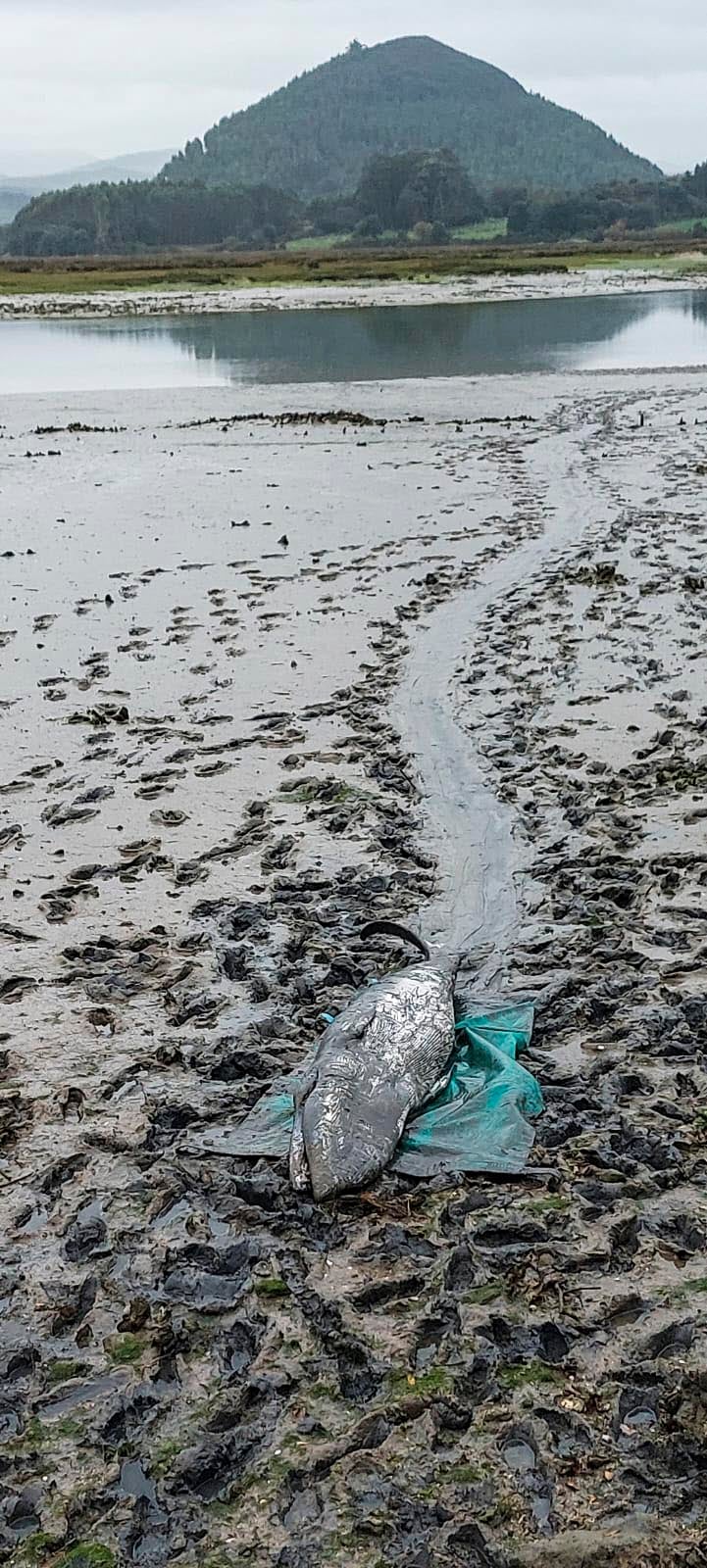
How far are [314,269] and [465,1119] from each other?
85.5 meters

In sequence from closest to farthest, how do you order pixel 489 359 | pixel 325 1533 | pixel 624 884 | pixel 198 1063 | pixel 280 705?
pixel 325 1533 → pixel 198 1063 → pixel 624 884 → pixel 280 705 → pixel 489 359

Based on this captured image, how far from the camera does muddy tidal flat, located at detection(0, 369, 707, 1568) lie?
384 cm

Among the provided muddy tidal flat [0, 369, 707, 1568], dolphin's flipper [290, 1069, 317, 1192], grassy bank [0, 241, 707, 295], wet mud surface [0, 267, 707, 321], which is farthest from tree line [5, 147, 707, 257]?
dolphin's flipper [290, 1069, 317, 1192]

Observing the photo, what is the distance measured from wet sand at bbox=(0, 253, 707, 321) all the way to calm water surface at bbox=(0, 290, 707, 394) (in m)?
3.19

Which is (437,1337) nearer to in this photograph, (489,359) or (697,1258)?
(697,1258)

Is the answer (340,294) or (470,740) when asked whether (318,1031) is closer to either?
(470,740)

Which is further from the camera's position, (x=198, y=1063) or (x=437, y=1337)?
(x=198, y=1063)

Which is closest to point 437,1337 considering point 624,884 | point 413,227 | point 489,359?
point 624,884

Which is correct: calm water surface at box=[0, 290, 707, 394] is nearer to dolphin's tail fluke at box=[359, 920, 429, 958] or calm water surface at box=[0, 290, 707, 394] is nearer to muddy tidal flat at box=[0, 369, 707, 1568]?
muddy tidal flat at box=[0, 369, 707, 1568]

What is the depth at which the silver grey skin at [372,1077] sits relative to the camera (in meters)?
5.02

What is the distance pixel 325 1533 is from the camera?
12.0 feet

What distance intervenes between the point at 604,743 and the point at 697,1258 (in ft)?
16.1

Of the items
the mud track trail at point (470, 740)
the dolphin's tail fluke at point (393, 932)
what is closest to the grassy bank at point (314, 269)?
the mud track trail at point (470, 740)

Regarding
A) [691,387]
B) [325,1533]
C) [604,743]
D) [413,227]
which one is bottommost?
[325,1533]
